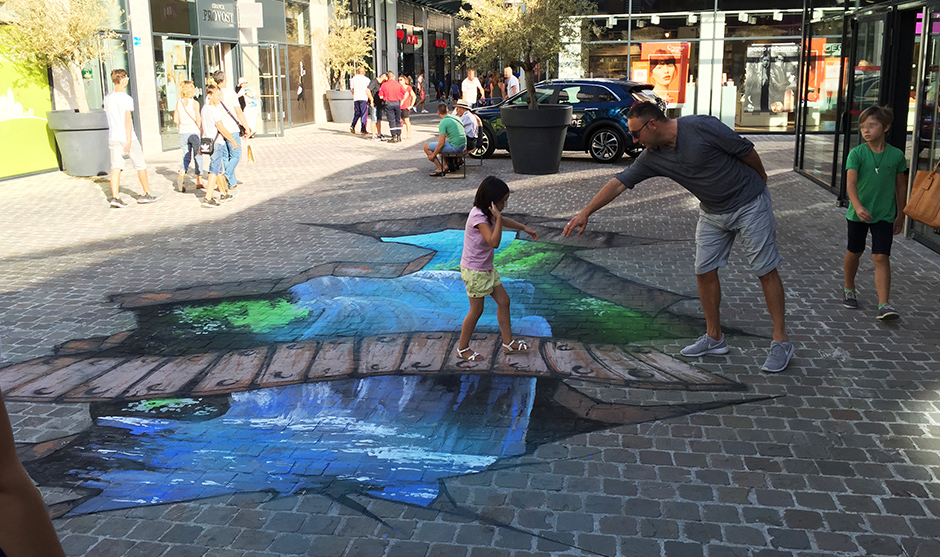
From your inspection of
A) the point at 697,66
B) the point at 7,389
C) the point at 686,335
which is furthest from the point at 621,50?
the point at 7,389

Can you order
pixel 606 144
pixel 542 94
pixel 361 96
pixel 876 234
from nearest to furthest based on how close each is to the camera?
pixel 876 234 < pixel 606 144 < pixel 542 94 < pixel 361 96

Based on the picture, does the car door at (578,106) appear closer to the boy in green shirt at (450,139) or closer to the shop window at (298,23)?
the boy in green shirt at (450,139)

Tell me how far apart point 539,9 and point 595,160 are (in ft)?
11.6

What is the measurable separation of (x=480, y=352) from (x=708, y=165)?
75.2 inches

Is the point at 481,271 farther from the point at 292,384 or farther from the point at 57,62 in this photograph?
the point at 57,62

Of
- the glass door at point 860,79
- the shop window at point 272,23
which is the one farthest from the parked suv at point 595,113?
the shop window at point 272,23

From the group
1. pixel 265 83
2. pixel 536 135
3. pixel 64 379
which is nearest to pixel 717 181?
pixel 64 379

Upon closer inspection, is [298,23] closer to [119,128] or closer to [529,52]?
[529,52]

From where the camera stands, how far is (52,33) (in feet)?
46.4

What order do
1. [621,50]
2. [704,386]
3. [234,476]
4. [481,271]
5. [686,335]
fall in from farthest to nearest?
[621,50] < [686,335] < [481,271] < [704,386] < [234,476]

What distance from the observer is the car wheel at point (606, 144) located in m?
17.3

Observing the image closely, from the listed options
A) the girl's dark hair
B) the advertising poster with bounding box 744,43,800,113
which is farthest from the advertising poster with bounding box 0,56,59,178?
the advertising poster with bounding box 744,43,800,113

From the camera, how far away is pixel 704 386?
204 inches

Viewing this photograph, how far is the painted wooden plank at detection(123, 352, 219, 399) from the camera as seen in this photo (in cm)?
521
